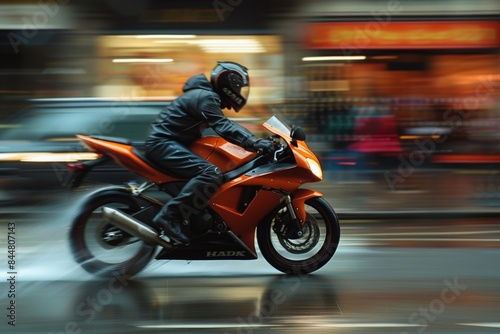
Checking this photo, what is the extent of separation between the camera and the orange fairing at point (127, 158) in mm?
5922

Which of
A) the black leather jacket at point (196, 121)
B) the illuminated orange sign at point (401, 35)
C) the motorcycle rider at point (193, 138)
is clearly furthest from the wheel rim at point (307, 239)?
the illuminated orange sign at point (401, 35)

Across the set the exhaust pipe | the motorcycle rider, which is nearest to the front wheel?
the motorcycle rider

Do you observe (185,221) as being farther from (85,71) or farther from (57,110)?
(85,71)

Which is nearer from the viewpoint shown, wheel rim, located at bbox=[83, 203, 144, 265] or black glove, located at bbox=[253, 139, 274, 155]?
black glove, located at bbox=[253, 139, 274, 155]

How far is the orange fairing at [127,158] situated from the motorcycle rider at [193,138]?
8 centimetres

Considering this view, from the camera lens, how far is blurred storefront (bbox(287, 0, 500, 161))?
39.0 ft

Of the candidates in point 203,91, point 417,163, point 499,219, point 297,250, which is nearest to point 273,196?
point 297,250

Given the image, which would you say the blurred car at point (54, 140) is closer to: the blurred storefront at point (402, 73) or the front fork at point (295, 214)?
the blurred storefront at point (402, 73)

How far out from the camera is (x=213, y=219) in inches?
234

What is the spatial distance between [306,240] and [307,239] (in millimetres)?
12

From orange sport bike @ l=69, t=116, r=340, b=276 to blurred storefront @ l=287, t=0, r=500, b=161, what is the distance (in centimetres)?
Answer: 592

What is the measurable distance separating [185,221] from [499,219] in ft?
17.9

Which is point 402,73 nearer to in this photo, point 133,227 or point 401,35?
point 401,35

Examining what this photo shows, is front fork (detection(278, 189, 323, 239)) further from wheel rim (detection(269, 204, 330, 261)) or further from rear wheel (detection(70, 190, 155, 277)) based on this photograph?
rear wheel (detection(70, 190, 155, 277))
